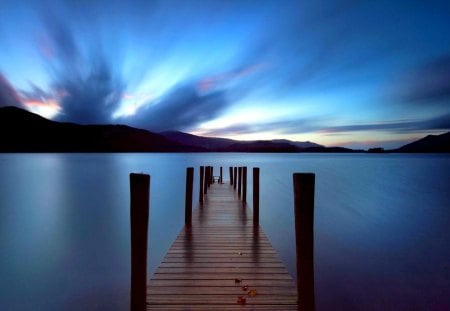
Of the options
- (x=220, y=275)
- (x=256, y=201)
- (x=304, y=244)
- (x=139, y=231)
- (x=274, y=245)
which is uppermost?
(x=139, y=231)

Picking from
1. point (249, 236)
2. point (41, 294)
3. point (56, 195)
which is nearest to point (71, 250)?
point (41, 294)

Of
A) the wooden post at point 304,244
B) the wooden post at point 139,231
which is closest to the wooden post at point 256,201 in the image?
the wooden post at point 304,244

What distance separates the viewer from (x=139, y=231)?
10.3 feet

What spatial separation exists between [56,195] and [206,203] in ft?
54.0

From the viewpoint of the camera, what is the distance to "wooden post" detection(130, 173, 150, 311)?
307 centimetres

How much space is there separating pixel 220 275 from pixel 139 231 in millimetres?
1984

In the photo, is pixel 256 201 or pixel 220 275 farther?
pixel 256 201

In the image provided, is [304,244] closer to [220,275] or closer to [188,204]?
[220,275]

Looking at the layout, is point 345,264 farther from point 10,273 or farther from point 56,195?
point 56,195

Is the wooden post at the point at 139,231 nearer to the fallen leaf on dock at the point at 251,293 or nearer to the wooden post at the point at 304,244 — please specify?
the fallen leaf on dock at the point at 251,293

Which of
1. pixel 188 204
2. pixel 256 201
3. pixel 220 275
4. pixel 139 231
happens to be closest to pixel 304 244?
pixel 139 231

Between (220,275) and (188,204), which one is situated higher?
(188,204)

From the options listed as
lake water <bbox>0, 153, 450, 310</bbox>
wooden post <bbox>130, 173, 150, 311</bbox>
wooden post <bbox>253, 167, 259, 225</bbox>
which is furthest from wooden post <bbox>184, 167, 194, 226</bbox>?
wooden post <bbox>130, 173, 150, 311</bbox>

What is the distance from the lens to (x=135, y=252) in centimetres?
319
